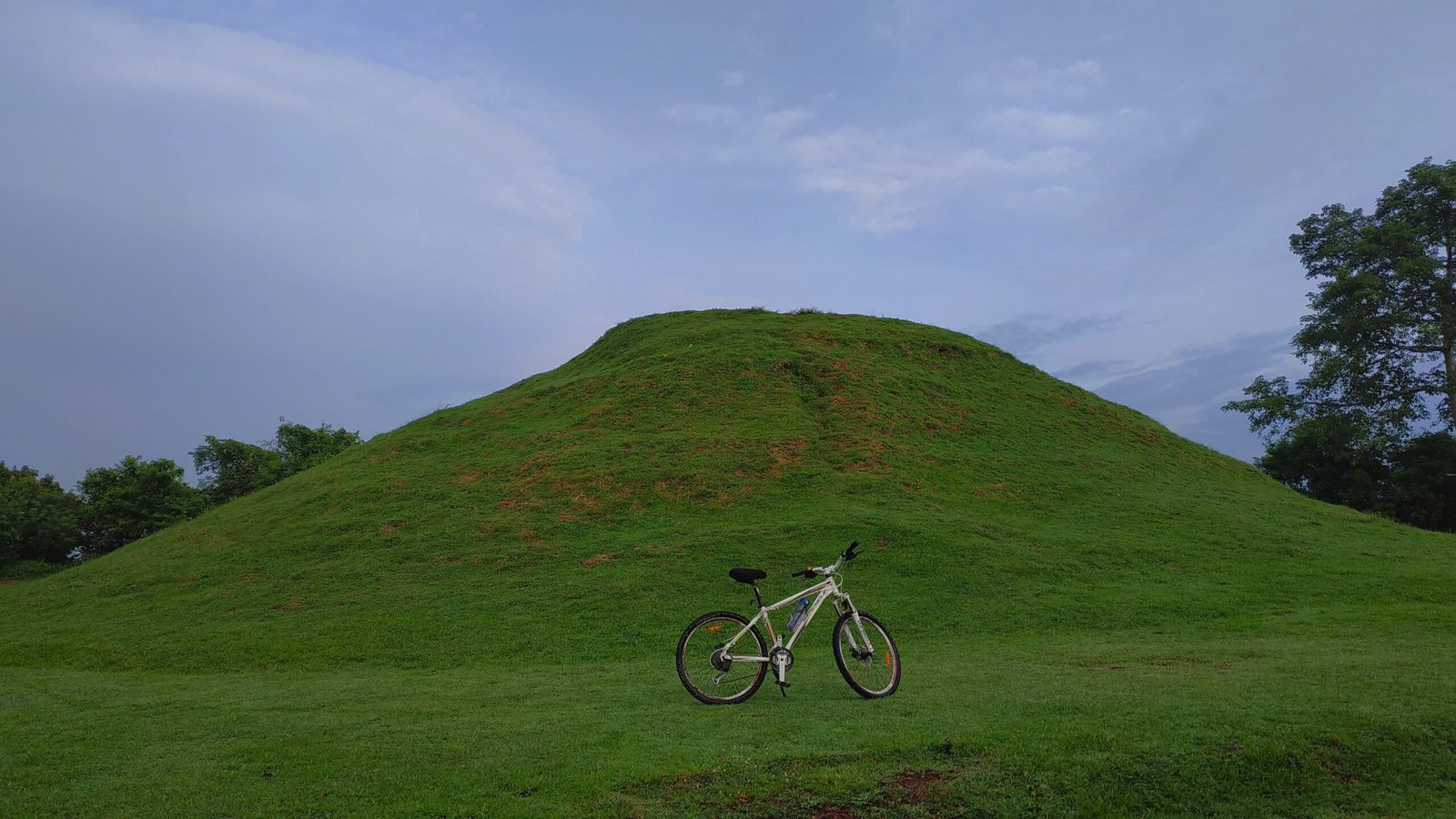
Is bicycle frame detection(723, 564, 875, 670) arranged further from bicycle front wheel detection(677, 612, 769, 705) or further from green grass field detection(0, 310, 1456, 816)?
green grass field detection(0, 310, 1456, 816)

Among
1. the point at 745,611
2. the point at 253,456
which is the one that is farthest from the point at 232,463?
the point at 745,611

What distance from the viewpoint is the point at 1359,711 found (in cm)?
677

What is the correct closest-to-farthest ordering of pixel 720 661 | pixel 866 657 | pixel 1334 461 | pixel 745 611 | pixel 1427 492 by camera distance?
1. pixel 720 661
2. pixel 866 657
3. pixel 745 611
4. pixel 1427 492
5. pixel 1334 461

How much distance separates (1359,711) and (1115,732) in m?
2.17

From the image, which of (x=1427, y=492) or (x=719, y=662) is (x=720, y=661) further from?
(x=1427, y=492)

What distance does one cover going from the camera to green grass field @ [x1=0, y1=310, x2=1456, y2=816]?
231 inches

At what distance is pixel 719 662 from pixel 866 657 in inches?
59.9

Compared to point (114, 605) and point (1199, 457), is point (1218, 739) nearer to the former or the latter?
point (114, 605)

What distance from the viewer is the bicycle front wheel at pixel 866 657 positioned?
8203 mm

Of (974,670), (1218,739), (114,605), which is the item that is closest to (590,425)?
(114,605)

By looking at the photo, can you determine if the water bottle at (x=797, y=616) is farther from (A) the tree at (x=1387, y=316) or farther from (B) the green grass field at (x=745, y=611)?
(A) the tree at (x=1387, y=316)

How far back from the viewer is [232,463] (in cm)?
5622

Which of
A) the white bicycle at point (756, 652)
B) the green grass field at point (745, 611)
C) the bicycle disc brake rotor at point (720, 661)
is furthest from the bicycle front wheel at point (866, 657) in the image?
the bicycle disc brake rotor at point (720, 661)

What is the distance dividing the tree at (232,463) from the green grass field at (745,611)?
29.2 meters
